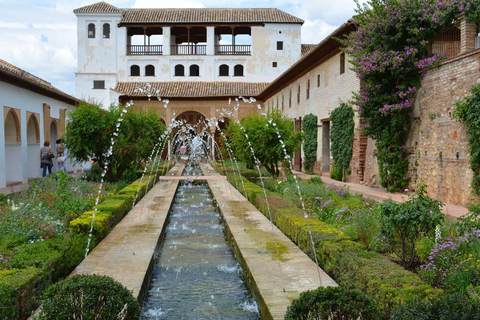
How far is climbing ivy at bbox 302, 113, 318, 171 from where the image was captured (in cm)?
1938

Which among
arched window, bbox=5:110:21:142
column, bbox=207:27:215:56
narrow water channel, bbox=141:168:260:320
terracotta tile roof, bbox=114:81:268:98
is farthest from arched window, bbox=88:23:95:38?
narrow water channel, bbox=141:168:260:320

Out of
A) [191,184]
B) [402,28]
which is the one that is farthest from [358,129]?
[191,184]

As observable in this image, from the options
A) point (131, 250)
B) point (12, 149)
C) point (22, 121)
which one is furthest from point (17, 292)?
point (22, 121)

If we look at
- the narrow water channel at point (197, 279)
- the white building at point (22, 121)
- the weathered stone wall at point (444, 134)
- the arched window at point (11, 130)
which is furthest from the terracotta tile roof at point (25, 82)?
the weathered stone wall at point (444, 134)

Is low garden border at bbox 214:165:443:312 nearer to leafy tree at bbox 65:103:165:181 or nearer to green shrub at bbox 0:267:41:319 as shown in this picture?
green shrub at bbox 0:267:41:319

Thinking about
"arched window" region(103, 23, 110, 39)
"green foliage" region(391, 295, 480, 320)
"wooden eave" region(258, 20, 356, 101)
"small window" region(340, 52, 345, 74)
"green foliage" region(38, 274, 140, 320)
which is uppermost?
"arched window" region(103, 23, 110, 39)

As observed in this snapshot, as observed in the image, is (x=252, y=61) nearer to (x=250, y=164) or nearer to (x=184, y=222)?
(x=250, y=164)

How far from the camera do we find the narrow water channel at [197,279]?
457 centimetres

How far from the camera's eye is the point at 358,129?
45.1ft

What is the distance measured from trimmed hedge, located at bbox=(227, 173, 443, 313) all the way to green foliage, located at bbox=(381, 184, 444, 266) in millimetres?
446

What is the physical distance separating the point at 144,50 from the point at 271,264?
31.8 metres

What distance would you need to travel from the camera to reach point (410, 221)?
501 cm

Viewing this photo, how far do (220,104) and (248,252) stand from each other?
91.5ft

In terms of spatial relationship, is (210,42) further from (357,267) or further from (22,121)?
(357,267)
